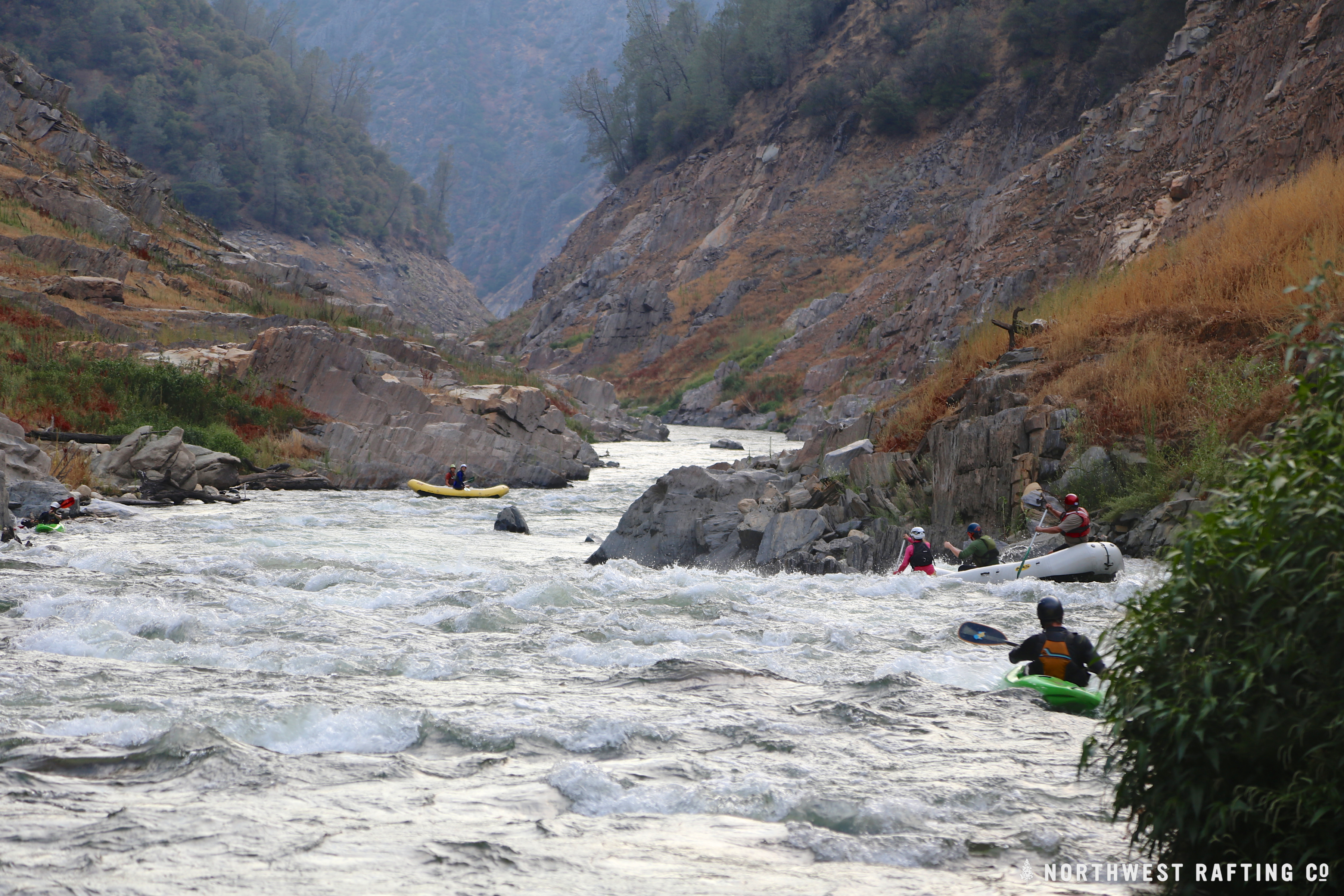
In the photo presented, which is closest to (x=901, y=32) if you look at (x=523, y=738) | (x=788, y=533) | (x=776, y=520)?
(x=776, y=520)

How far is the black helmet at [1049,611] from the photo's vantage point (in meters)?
Result: 7.55

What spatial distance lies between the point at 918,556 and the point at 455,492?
13.6 metres

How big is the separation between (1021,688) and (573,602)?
4934mm

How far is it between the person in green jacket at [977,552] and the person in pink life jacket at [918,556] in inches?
18.4

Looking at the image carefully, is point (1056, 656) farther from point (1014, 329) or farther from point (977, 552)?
point (1014, 329)

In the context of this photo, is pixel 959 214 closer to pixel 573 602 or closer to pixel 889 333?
pixel 889 333

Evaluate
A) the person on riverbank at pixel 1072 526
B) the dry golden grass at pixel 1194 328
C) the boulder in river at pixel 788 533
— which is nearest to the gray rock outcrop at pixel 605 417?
the dry golden grass at pixel 1194 328

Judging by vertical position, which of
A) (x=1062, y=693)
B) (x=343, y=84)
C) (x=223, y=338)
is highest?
(x=343, y=84)

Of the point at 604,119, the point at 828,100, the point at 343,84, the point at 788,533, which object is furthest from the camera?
the point at 343,84

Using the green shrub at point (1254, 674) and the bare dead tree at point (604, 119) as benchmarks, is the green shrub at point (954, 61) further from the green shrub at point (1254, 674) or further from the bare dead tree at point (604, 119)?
the green shrub at point (1254, 674)

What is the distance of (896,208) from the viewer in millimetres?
56531

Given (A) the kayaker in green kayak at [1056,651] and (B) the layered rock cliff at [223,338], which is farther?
(B) the layered rock cliff at [223,338]

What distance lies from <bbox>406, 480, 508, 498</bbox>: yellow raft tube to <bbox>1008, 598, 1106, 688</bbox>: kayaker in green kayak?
57.2 feet

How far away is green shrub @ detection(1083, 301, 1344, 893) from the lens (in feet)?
10.5
